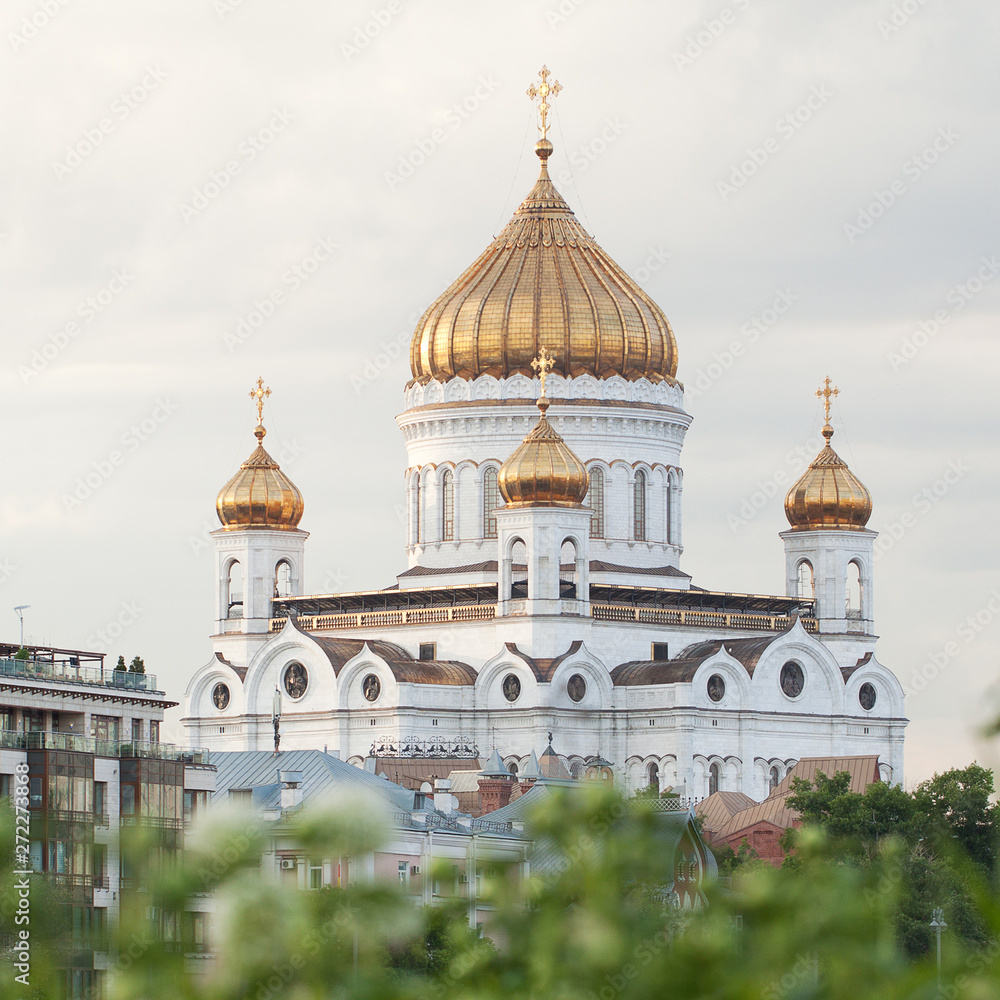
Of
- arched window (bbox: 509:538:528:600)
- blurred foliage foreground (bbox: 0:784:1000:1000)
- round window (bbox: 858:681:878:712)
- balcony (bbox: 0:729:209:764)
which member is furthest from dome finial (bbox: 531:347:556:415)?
blurred foliage foreground (bbox: 0:784:1000:1000)

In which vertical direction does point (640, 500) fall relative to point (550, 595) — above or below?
above

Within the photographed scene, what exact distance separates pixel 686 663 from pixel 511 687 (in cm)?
394

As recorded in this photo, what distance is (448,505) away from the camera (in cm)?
6084

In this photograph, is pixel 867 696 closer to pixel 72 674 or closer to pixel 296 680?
pixel 296 680

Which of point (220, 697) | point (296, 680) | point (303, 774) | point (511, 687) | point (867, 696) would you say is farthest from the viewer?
point (220, 697)

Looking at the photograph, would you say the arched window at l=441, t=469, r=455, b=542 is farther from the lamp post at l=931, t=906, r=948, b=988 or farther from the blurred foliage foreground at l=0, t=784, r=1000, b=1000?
→ the blurred foliage foreground at l=0, t=784, r=1000, b=1000

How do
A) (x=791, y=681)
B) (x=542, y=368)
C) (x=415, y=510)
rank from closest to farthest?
(x=791, y=681) → (x=542, y=368) → (x=415, y=510)

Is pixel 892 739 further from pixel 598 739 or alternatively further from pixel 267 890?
pixel 267 890

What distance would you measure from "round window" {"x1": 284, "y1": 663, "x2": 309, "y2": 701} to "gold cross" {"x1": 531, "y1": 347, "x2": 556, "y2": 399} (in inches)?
Answer: 331

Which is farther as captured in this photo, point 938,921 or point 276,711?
point 276,711

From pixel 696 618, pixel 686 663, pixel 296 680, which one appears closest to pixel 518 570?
pixel 696 618

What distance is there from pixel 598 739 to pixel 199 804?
20096 mm

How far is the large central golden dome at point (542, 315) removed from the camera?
60.8 metres

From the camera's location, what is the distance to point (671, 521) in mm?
61469
